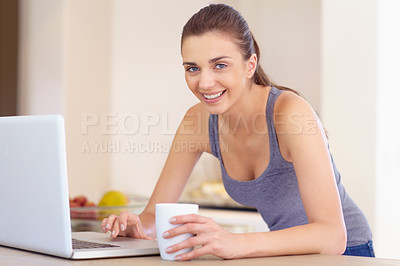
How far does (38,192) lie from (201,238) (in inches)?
12.6

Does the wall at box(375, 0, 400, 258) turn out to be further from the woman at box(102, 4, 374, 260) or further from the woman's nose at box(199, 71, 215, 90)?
the woman's nose at box(199, 71, 215, 90)

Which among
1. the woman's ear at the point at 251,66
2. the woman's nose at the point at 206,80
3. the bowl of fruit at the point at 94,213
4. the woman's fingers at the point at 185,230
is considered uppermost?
the woman's ear at the point at 251,66

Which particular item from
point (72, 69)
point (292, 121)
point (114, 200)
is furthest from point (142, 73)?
point (292, 121)

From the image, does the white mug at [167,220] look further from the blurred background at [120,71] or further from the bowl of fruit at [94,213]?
the blurred background at [120,71]

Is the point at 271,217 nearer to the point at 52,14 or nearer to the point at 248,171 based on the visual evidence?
the point at 248,171

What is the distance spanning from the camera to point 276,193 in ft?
5.36

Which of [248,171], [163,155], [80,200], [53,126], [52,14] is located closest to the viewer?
[53,126]

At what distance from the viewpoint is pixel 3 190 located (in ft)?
3.96

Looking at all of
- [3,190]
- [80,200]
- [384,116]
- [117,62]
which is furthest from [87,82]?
[3,190]

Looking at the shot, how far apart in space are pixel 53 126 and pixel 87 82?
8.74 ft

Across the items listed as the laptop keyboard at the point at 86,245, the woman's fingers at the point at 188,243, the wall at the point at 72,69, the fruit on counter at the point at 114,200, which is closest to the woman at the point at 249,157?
the woman's fingers at the point at 188,243

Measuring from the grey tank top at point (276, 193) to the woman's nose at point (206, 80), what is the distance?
21 centimetres

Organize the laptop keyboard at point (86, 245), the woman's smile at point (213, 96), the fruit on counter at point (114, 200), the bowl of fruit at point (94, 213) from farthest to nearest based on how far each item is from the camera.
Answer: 1. the fruit on counter at point (114, 200)
2. the bowl of fruit at point (94, 213)
3. the woman's smile at point (213, 96)
4. the laptop keyboard at point (86, 245)

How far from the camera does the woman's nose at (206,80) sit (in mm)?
1481
